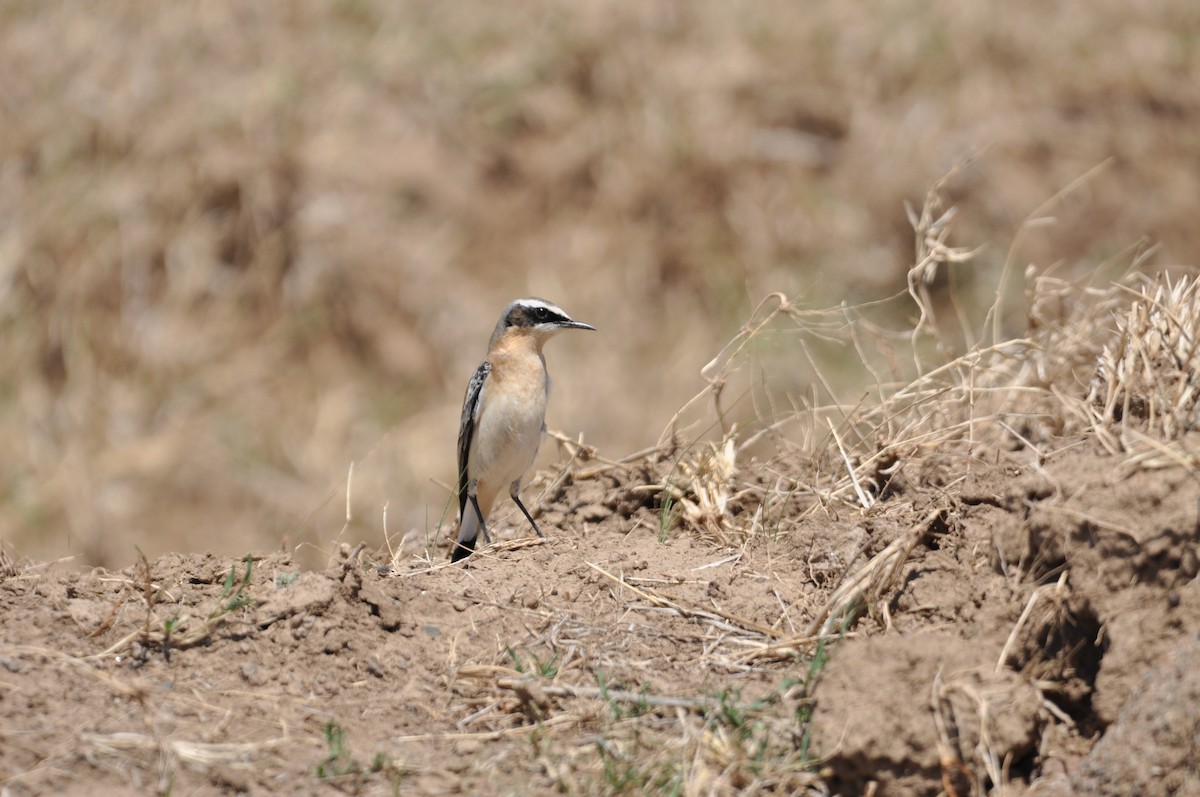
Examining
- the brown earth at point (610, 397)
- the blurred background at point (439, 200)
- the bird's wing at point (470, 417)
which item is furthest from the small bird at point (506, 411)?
the blurred background at point (439, 200)

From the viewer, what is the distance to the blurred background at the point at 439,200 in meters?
12.6

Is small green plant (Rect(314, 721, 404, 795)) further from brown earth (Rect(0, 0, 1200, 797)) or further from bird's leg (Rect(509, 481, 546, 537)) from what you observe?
bird's leg (Rect(509, 481, 546, 537))

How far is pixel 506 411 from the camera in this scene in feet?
24.3

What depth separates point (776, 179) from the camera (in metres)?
15.1

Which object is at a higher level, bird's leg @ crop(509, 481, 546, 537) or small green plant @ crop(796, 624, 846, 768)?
bird's leg @ crop(509, 481, 546, 537)

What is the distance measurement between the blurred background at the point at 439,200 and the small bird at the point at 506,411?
4.07m

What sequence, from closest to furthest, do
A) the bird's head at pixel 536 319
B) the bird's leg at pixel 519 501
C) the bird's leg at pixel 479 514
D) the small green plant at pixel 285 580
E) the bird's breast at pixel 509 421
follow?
the small green plant at pixel 285 580 → the bird's leg at pixel 519 501 → the bird's leg at pixel 479 514 → the bird's breast at pixel 509 421 → the bird's head at pixel 536 319

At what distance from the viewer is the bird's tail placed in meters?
6.87

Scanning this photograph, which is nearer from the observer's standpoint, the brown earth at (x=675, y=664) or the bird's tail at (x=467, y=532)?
the brown earth at (x=675, y=664)

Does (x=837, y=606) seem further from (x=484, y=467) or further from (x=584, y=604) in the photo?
(x=484, y=467)

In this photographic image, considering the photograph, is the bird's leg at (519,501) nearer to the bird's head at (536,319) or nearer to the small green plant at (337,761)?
the bird's head at (536,319)

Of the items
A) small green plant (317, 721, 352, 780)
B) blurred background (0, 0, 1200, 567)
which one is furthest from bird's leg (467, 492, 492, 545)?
blurred background (0, 0, 1200, 567)

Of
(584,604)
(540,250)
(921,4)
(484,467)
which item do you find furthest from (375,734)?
(921,4)

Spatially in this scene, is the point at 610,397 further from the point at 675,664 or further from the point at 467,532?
the point at 675,664
